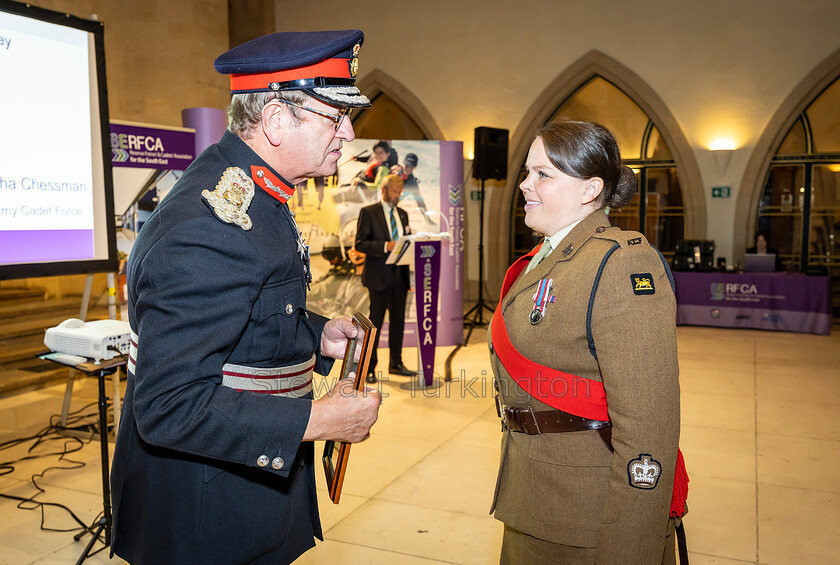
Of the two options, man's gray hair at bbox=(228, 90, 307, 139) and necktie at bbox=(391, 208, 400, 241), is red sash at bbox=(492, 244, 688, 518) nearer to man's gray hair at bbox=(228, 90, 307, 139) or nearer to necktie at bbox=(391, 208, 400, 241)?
man's gray hair at bbox=(228, 90, 307, 139)

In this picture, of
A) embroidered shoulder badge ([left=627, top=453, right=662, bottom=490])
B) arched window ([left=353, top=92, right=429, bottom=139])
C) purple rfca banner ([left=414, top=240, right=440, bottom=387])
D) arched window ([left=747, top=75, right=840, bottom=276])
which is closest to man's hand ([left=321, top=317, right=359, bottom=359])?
embroidered shoulder badge ([left=627, top=453, right=662, bottom=490])

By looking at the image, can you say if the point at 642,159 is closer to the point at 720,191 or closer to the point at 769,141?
the point at 720,191

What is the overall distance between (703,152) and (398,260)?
645 cm

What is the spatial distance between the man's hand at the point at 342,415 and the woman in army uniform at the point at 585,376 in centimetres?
53

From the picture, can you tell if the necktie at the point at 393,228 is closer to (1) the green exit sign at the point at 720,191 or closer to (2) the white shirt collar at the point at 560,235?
(2) the white shirt collar at the point at 560,235

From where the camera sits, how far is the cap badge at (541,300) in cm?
150

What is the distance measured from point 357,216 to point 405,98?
5.07 m

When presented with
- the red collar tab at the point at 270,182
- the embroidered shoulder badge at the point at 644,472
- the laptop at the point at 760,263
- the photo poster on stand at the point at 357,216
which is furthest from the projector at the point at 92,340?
the laptop at the point at 760,263

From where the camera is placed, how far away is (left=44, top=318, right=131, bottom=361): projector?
8.73ft

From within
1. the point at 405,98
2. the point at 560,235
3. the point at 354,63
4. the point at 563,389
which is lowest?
the point at 563,389

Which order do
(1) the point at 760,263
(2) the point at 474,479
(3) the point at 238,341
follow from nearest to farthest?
(3) the point at 238,341
(2) the point at 474,479
(1) the point at 760,263

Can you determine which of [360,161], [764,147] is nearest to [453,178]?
[360,161]

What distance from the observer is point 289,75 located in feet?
3.91

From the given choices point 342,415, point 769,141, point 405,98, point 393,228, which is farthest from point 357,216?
point 769,141
